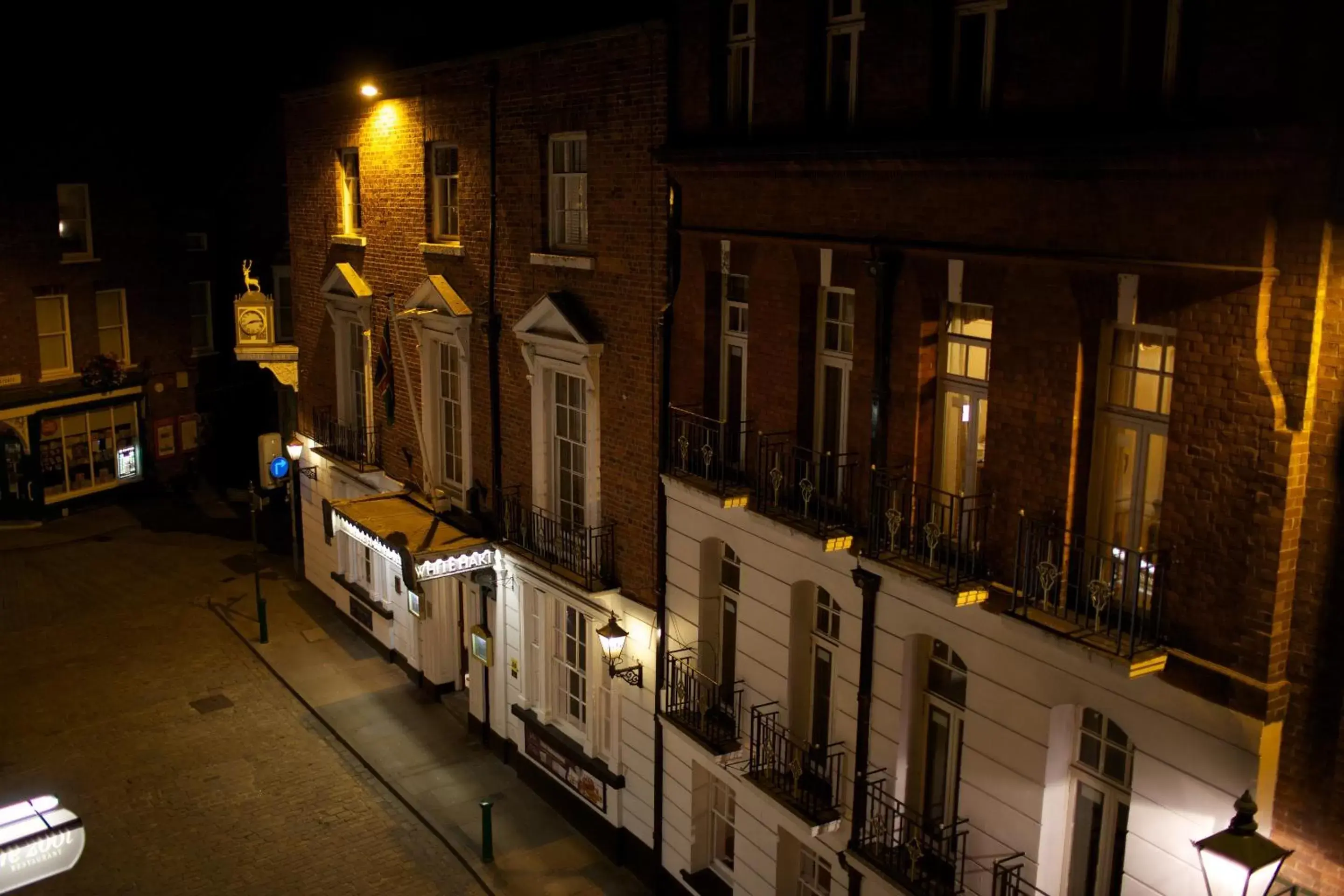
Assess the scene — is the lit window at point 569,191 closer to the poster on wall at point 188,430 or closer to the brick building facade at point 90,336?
the brick building facade at point 90,336

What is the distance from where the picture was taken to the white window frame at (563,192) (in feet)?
51.1

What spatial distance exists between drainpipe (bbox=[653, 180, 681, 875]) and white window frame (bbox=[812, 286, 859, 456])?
97.1 inches

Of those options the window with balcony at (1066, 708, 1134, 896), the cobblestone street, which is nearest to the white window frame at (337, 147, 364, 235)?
the cobblestone street

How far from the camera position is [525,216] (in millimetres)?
16625

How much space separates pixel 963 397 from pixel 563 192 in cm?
750

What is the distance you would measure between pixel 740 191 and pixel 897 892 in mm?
7170

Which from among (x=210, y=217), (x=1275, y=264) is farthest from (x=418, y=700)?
(x=210, y=217)

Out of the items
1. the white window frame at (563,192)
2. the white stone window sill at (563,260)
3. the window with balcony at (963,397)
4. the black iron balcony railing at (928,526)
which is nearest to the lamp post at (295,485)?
the white stone window sill at (563,260)

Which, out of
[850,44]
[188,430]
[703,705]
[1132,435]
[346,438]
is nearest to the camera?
[1132,435]

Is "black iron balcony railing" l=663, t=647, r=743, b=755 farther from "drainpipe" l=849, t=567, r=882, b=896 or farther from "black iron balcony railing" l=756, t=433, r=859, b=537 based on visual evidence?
"black iron balcony railing" l=756, t=433, r=859, b=537

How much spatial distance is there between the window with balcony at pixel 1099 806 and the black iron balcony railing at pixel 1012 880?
14.9 inches

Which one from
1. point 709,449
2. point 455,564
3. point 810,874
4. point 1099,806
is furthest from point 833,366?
point 455,564

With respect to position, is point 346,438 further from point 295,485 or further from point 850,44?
point 850,44

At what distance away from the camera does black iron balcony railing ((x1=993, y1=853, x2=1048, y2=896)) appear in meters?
9.73
